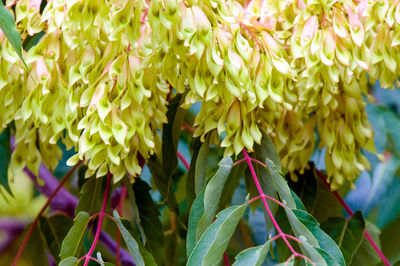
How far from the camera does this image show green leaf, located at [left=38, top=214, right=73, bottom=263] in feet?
3.57

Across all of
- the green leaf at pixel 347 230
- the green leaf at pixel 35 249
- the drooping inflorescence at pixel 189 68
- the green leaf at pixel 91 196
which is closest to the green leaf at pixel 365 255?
the green leaf at pixel 347 230

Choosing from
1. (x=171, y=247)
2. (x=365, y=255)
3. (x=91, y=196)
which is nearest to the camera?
(x=91, y=196)

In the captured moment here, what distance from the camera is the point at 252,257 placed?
70cm

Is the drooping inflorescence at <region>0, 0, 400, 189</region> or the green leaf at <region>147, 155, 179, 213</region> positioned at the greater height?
the drooping inflorescence at <region>0, 0, 400, 189</region>

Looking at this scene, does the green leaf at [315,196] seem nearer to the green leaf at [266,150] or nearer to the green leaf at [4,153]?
the green leaf at [266,150]

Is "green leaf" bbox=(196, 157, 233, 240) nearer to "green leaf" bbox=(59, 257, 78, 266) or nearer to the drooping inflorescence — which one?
the drooping inflorescence

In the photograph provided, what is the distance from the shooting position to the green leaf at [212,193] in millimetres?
778

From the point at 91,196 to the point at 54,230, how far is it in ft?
0.63

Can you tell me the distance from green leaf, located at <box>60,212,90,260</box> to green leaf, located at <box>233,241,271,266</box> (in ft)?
0.82

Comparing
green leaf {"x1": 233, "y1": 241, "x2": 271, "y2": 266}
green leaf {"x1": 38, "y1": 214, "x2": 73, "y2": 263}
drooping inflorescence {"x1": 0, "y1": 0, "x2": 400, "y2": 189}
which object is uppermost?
drooping inflorescence {"x1": 0, "y1": 0, "x2": 400, "y2": 189}

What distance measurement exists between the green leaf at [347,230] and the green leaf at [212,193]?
310 mm

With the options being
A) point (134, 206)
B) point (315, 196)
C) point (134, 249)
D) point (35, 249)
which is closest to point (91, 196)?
point (134, 206)

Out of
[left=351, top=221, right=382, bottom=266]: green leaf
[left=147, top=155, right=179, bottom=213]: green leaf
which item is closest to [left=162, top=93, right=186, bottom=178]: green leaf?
[left=147, top=155, right=179, bottom=213]: green leaf

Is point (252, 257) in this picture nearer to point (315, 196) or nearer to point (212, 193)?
point (212, 193)
